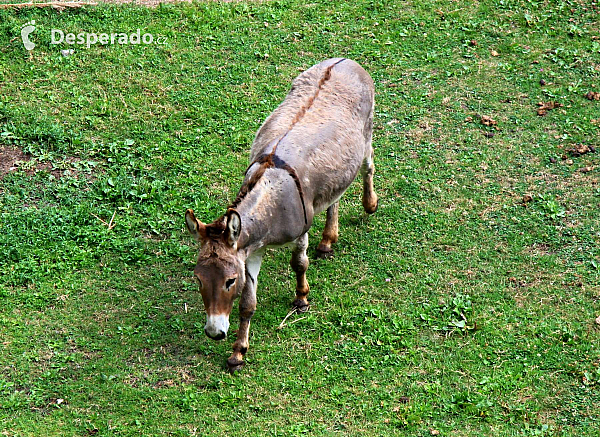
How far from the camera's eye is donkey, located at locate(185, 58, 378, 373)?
566cm

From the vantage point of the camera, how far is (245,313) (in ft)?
20.5

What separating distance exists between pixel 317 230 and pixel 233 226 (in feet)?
7.84

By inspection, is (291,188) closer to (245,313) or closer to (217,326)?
(245,313)

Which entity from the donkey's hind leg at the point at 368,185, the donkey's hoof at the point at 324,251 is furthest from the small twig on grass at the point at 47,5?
the donkey's hoof at the point at 324,251

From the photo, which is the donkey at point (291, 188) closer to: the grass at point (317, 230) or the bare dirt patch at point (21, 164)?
the grass at point (317, 230)

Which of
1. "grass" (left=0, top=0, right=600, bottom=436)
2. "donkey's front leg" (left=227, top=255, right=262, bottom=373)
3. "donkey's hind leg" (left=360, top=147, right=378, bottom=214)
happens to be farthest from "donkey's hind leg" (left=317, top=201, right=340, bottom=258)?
"donkey's front leg" (left=227, top=255, right=262, bottom=373)

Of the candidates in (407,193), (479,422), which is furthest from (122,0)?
(479,422)

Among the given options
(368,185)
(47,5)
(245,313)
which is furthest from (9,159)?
(368,185)

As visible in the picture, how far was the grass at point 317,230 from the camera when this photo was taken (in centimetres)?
604

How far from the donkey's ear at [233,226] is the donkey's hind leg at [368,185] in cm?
255

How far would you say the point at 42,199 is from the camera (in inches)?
317

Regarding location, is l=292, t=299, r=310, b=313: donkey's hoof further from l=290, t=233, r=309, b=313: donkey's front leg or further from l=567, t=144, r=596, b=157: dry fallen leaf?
l=567, t=144, r=596, b=157: dry fallen leaf

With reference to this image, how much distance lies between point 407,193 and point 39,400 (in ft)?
15.2

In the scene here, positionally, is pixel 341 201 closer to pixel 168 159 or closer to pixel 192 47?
pixel 168 159
